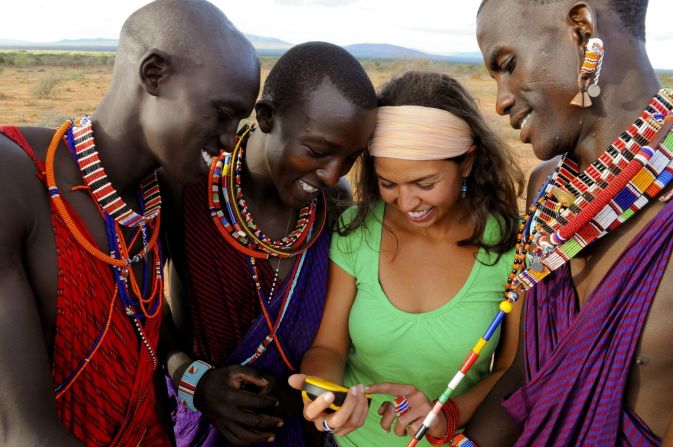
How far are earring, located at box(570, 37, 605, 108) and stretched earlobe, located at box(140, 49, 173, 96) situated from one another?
4.18ft

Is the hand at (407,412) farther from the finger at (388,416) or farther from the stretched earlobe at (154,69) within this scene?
the stretched earlobe at (154,69)

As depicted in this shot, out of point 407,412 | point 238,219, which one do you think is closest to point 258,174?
point 238,219

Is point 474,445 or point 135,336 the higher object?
A: point 135,336

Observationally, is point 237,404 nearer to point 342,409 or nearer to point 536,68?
point 342,409

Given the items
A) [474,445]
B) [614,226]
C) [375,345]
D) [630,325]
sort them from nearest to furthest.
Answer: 1. [630,325]
2. [614,226]
3. [474,445]
4. [375,345]

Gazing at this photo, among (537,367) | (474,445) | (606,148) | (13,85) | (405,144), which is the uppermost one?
(606,148)

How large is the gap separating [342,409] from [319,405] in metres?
0.08

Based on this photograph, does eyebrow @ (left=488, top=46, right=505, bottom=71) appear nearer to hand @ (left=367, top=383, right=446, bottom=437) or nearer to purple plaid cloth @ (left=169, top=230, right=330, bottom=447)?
purple plaid cloth @ (left=169, top=230, right=330, bottom=447)

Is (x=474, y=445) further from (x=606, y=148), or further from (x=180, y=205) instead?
(x=180, y=205)

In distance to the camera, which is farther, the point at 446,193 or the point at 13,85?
the point at 13,85

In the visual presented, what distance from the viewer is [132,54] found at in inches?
76.4

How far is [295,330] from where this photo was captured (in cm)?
253

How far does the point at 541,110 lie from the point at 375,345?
3.62ft

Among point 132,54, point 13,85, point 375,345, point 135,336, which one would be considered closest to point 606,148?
point 375,345
